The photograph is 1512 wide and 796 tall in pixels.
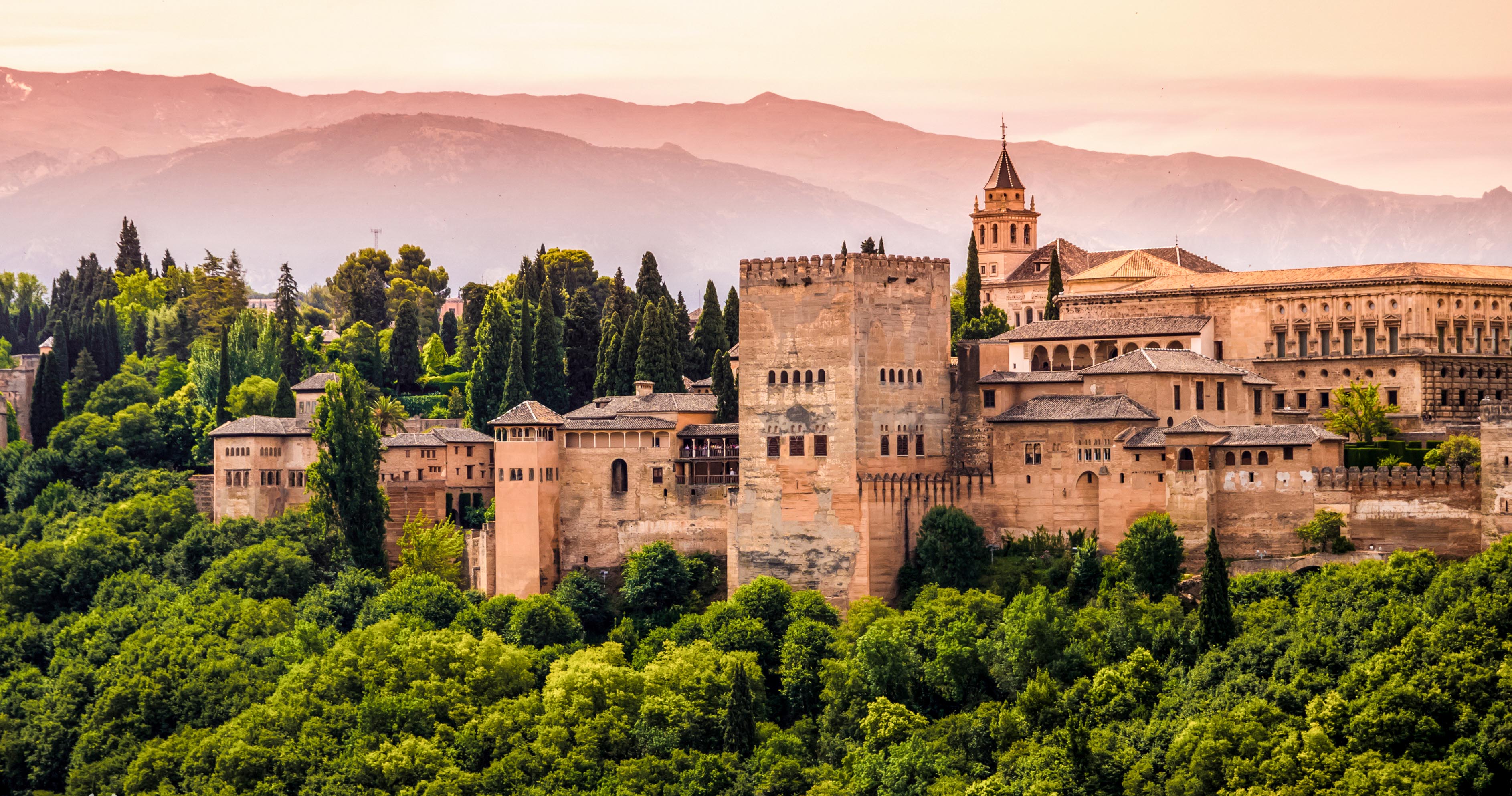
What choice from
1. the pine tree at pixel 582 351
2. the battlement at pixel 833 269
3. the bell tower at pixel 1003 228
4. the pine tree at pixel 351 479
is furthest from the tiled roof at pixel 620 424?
the bell tower at pixel 1003 228

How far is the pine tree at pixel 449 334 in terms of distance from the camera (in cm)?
9331

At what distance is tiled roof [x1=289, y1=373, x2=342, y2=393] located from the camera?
258ft

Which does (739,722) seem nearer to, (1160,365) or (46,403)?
(1160,365)

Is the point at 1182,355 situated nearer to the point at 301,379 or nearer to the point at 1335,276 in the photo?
the point at 1335,276

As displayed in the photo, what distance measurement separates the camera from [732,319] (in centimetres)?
7856

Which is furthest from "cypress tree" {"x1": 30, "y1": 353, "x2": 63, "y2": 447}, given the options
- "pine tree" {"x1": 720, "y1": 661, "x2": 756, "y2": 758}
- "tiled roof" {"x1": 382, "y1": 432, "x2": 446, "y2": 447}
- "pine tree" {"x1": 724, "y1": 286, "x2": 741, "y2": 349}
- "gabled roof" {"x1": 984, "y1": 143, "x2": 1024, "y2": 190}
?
"pine tree" {"x1": 720, "y1": 661, "x2": 756, "y2": 758}

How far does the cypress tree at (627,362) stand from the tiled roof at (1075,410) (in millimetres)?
16857

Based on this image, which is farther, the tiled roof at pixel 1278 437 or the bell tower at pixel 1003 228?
the bell tower at pixel 1003 228

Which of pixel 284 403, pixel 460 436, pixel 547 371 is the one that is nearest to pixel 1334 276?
pixel 547 371

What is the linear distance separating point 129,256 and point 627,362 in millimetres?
46578

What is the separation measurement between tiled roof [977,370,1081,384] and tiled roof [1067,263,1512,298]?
33.7ft

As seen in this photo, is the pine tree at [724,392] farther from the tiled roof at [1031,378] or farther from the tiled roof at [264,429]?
the tiled roof at [264,429]

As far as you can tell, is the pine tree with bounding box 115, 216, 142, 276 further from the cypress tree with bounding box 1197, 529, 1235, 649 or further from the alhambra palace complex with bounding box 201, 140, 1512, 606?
the cypress tree with bounding box 1197, 529, 1235, 649

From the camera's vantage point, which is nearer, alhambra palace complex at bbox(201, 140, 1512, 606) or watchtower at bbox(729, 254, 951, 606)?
alhambra palace complex at bbox(201, 140, 1512, 606)
